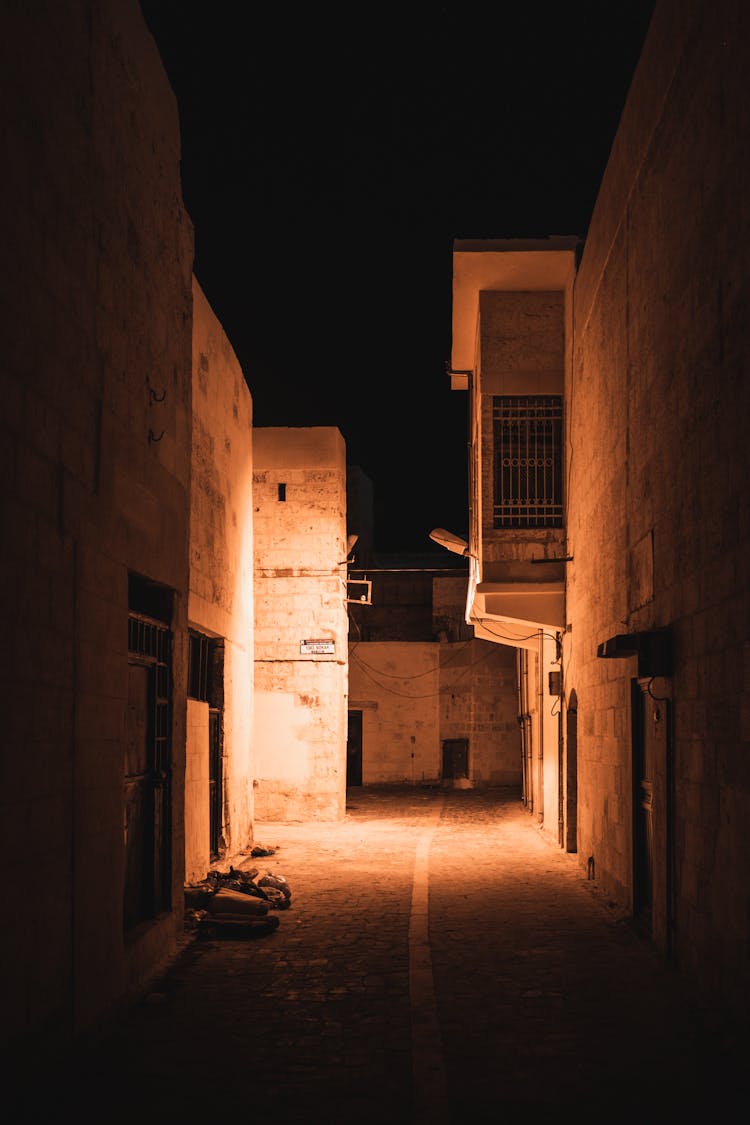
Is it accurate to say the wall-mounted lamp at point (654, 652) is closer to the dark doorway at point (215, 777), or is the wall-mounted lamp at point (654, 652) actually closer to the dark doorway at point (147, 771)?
the dark doorway at point (147, 771)

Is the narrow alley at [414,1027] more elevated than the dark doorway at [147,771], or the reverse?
the dark doorway at [147,771]

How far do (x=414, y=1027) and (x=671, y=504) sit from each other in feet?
13.0

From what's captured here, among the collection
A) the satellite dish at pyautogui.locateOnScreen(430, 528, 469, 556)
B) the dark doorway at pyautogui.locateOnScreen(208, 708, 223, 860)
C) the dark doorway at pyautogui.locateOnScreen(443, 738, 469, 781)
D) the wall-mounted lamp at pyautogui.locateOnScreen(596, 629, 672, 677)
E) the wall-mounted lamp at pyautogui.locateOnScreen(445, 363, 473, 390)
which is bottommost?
the dark doorway at pyautogui.locateOnScreen(443, 738, 469, 781)

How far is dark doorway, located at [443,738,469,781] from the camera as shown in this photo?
3020 centimetres

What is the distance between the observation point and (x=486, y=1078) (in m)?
5.21

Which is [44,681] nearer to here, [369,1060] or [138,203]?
[369,1060]

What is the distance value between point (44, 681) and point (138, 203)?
364 cm

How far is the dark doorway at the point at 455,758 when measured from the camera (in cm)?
3020

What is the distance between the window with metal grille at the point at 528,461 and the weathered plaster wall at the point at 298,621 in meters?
5.63

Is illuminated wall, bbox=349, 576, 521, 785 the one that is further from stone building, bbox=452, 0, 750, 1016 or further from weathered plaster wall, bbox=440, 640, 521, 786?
stone building, bbox=452, 0, 750, 1016

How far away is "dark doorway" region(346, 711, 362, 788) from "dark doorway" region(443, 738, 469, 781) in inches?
102

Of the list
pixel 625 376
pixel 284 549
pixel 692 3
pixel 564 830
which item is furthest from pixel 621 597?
pixel 284 549

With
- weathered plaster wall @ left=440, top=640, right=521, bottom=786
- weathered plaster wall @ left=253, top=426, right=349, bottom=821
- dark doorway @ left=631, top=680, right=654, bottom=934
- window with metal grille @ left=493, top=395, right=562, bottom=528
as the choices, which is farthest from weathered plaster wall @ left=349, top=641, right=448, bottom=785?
dark doorway @ left=631, top=680, right=654, bottom=934

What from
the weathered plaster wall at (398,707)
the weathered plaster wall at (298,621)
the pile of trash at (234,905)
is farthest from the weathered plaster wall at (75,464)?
the weathered plaster wall at (398,707)
